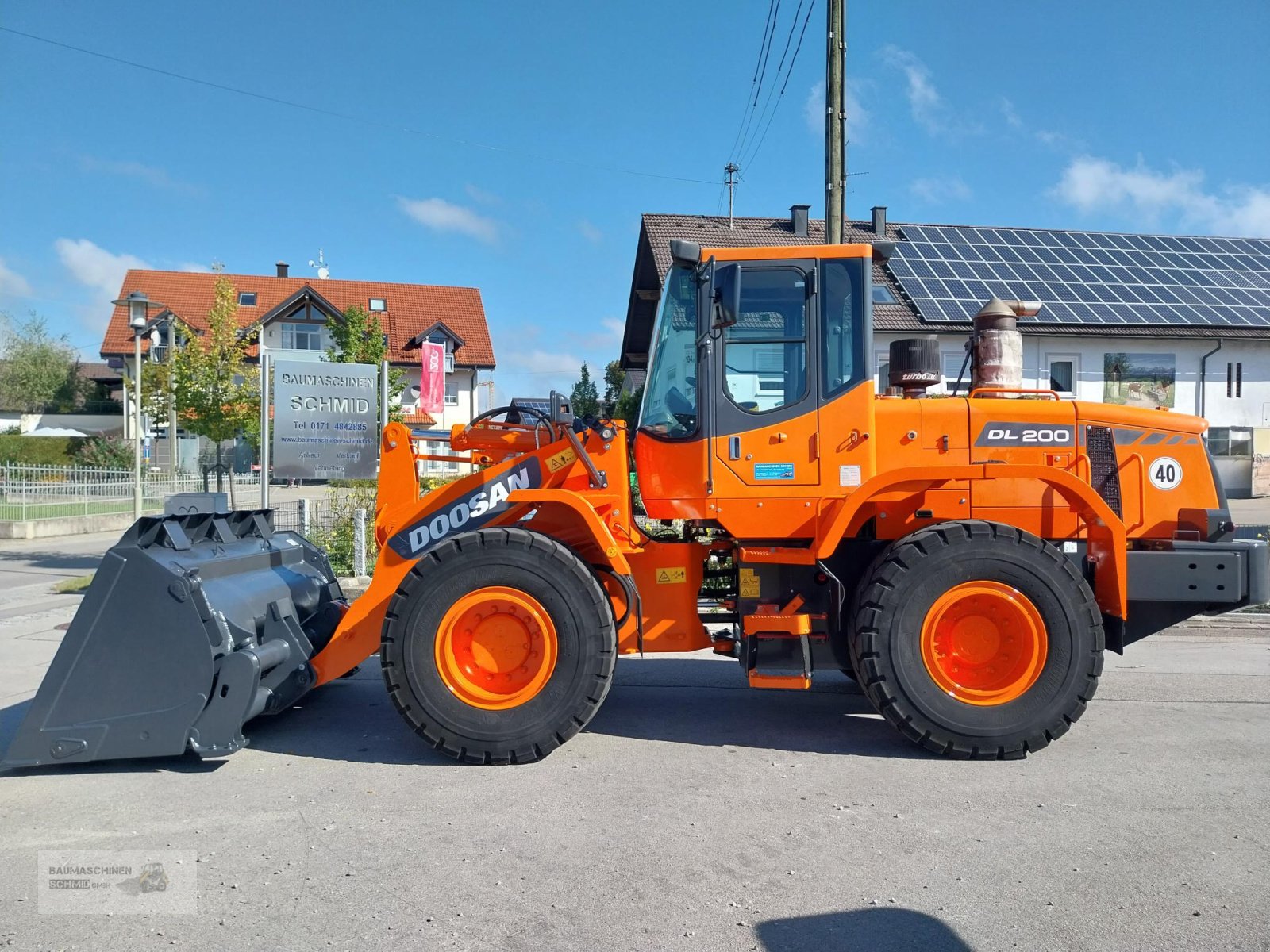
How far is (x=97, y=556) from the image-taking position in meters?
14.4

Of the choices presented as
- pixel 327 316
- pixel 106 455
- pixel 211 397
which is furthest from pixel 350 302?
pixel 211 397

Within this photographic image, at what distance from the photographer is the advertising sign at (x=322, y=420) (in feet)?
39.4

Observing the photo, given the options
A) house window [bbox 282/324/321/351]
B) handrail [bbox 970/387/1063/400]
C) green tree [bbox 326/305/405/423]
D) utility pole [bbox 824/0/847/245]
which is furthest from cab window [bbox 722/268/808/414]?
house window [bbox 282/324/321/351]

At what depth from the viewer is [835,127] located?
10047 mm

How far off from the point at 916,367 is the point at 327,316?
4172 centimetres

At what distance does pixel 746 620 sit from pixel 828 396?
4.35ft

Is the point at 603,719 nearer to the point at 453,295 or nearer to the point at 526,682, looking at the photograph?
the point at 526,682

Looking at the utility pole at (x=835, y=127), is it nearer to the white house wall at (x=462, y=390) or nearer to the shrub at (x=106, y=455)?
the shrub at (x=106, y=455)

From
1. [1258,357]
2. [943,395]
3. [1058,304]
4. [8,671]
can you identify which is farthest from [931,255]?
[8,671]

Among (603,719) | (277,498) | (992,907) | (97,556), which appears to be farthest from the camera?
(277,498)

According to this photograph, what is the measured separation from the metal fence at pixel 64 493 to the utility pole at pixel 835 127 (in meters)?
14.1

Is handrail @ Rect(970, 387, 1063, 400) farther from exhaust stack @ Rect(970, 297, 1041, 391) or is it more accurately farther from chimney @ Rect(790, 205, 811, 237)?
chimney @ Rect(790, 205, 811, 237)

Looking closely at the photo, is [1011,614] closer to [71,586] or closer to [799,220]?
[71,586]

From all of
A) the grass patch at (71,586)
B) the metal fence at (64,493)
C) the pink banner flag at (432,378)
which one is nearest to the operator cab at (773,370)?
the grass patch at (71,586)
